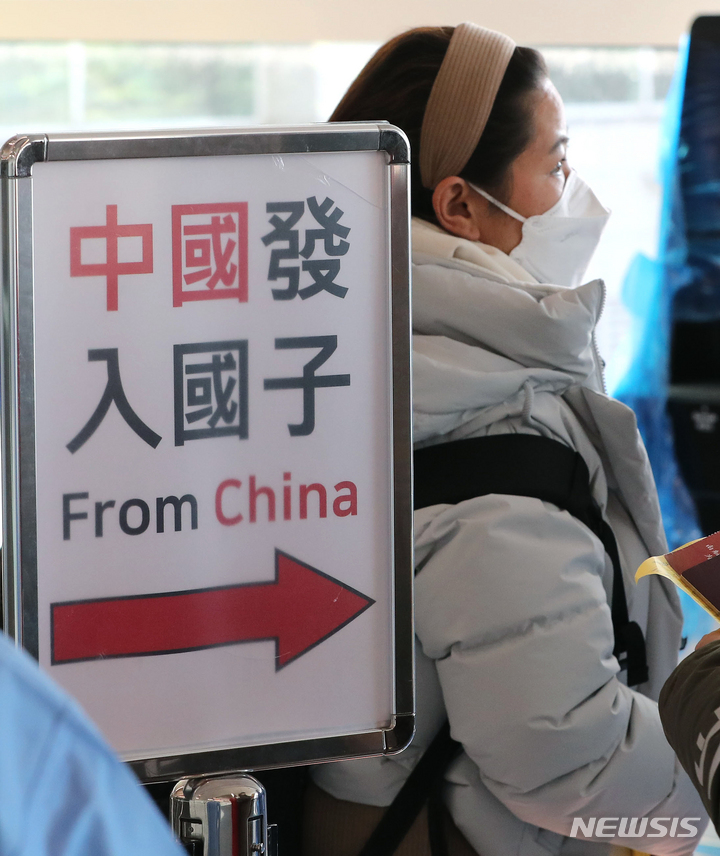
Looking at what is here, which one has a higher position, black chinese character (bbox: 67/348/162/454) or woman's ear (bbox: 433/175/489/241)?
woman's ear (bbox: 433/175/489/241)

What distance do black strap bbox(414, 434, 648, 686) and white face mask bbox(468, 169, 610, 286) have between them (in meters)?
0.34

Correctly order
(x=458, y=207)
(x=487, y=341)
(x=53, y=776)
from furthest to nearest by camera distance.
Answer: (x=458, y=207), (x=487, y=341), (x=53, y=776)

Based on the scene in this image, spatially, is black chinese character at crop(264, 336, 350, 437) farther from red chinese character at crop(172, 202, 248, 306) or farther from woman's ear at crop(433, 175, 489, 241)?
woman's ear at crop(433, 175, 489, 241)

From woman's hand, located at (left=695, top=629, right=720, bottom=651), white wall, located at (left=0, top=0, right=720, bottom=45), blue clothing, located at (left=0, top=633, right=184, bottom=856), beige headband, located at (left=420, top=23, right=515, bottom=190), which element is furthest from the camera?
white wall, located at (left=0, top=0, right=720, bottom=45)

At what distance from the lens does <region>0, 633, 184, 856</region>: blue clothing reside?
1.06ft

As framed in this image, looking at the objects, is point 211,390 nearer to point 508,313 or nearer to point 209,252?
point 209,252

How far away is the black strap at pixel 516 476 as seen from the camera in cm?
113

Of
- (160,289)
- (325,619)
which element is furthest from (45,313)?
(325,619)

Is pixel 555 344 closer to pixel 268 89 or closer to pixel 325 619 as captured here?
pixel 325 619

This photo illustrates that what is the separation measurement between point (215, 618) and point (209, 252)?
307 mm

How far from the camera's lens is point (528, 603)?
108 cm

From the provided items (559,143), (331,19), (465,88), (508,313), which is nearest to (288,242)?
(508,313)

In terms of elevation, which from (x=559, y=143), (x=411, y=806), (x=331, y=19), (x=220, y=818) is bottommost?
(x=411, y=806)

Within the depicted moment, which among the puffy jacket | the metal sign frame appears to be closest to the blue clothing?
the metal sign frame
